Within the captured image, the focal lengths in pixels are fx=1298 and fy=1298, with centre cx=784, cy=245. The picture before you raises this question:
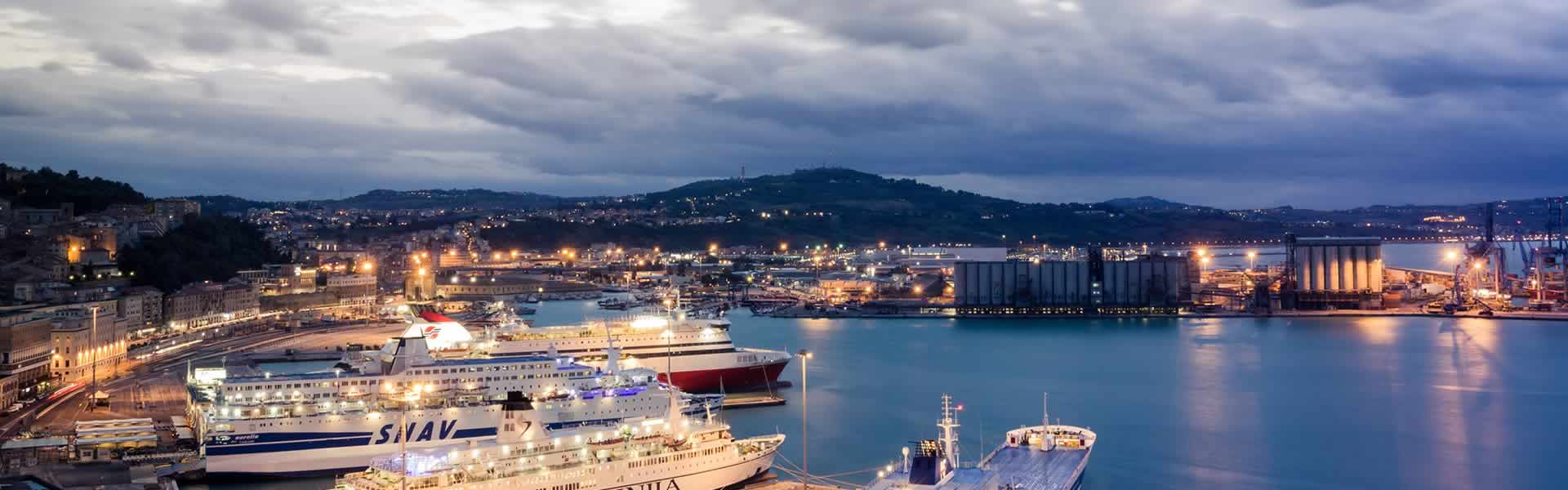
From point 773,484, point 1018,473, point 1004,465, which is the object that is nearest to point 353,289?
point 773,484

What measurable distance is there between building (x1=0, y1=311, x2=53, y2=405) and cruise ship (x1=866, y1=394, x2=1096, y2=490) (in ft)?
42.5

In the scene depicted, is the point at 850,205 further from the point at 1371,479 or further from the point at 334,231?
the point at 1371,479

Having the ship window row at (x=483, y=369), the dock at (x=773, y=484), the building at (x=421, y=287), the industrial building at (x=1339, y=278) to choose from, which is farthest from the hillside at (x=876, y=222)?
the dock at (x=773, y=484)

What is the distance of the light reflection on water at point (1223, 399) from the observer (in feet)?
47.1

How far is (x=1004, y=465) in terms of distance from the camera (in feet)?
40.6

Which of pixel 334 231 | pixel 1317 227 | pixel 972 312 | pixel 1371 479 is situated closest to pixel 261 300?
pixel 972 312

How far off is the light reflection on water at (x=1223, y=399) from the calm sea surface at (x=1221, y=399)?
44 mm

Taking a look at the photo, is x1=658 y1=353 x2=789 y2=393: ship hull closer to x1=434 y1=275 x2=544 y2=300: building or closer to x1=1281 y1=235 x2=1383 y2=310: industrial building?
x1=1281 y1=235 x2=1383 y2=310: industrial building

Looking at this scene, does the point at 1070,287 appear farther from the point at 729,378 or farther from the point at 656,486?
the point at 656,486

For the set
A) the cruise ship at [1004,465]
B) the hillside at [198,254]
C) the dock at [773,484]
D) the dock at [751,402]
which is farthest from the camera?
the hillside at [198,254]

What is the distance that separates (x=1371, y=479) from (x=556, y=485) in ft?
28.1

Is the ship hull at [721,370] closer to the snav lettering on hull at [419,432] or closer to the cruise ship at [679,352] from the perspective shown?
the cruise ship at [679,352]

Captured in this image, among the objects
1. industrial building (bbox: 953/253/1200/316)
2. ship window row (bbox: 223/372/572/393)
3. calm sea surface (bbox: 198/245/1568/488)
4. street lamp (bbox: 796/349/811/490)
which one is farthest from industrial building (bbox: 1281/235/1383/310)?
ship window row (bbox: 223/372/572/393)

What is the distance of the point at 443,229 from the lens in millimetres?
71562
